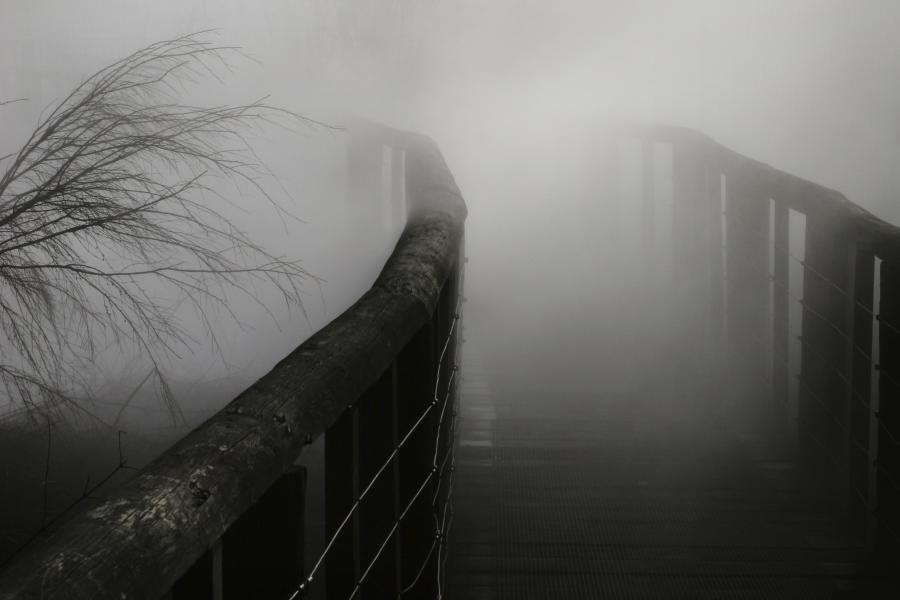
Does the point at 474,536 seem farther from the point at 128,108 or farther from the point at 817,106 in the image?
the point at 817,106

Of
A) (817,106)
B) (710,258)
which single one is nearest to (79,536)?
(710,258)

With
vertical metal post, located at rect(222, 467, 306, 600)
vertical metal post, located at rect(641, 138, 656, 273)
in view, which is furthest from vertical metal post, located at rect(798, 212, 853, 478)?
vertical metal post, located at rect(641, 138, 656, 273)

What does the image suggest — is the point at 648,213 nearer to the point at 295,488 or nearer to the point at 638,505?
the point at 638,505

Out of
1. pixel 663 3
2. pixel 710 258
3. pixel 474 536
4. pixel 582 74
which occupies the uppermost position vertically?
pixel 663 3

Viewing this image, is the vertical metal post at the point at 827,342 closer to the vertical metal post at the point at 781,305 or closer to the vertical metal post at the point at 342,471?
the vertical metal post at the point at 781,305

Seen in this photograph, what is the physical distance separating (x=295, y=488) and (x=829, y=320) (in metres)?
1.91

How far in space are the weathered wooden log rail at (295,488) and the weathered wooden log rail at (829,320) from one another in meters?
1.01

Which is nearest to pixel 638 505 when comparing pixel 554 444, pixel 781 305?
pixel 554 444

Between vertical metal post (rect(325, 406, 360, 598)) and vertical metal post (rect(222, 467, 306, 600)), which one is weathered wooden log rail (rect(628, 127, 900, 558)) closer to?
vertical metal post (rect(325, 406, 360, 598))

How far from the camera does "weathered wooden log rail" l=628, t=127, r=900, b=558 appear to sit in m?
2.07

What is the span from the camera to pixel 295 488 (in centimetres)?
73

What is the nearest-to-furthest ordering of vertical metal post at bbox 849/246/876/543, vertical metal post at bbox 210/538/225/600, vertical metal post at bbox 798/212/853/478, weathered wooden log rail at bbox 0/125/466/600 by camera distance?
1. weathered wooden log rail at bbox 0/125/466/600
2. vertical metal post at bbox 210/538/225/600
3. vertical metal post at bbox 849/246/876/543
4. vertical metal post at bbox 798/212/853/478

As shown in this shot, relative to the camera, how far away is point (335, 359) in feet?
2.73

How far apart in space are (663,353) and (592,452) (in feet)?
4.38
